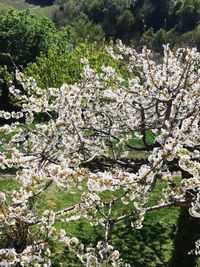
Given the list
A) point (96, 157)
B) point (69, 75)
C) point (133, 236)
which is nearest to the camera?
point (96, 157)

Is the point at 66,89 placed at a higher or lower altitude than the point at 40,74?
lower

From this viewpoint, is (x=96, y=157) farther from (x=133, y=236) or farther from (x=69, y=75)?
(x=69, y=75)

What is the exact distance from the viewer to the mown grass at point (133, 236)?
9.20 m

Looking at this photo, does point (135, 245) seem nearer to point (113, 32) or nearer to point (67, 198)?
point (67, 198)

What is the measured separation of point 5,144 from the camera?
774cm

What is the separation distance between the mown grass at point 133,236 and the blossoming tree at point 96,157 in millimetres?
569

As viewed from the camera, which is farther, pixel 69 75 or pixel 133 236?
pixel 69 75

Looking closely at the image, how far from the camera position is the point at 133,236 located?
33.9ft

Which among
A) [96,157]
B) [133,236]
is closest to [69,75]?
[133,236]

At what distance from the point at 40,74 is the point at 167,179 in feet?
48.6

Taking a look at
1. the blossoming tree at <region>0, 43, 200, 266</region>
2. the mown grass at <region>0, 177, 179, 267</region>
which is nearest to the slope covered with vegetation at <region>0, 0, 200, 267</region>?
the mown grass at <region>0, 177, 179, 267</region>

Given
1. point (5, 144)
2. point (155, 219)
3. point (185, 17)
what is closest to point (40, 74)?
point (155, 219)

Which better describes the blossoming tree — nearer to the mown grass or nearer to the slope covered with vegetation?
the mown grass

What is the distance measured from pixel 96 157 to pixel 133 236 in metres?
2.43
